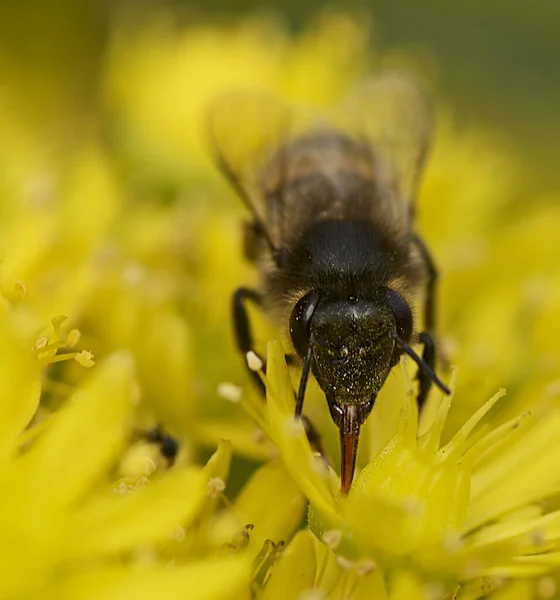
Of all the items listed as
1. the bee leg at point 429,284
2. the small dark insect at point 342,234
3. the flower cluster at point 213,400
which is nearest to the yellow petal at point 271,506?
the flower cluster at point 213,400

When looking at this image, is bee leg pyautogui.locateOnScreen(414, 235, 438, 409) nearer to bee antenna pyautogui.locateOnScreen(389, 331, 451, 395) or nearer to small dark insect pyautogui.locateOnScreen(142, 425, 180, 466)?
bee antenna pyautogui.locateOnScreen(389, 331, 451, 395)

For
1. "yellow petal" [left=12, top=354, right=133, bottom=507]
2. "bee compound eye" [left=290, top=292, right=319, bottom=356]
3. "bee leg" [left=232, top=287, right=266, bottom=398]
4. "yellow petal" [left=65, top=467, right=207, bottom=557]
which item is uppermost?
"yellow petal" [left=12, top=354, right=133, bottom=507]

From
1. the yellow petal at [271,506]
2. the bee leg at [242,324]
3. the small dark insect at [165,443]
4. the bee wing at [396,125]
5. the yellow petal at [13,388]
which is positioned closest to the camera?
the yellow petal at [13,388]

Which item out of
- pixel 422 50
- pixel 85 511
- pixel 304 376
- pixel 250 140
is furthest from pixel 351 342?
pixel 422 50

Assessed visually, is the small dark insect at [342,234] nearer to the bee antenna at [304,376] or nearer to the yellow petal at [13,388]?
the bee antenna at [304,376]

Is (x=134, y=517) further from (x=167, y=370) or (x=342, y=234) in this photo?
(x=167, y=370)

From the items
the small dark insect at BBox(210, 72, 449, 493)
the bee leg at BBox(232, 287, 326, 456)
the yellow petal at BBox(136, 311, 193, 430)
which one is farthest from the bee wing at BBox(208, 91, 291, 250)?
the yellow petal at BBox(136, 311, 193, 430)

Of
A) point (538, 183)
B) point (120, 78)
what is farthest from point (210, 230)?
point (538, 183)
